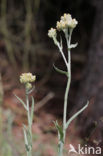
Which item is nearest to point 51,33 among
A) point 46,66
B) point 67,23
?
point 67,23

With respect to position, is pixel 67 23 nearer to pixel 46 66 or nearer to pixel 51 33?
pixel 51 33

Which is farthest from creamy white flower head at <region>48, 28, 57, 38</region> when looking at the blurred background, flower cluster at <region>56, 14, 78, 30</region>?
the blurred background

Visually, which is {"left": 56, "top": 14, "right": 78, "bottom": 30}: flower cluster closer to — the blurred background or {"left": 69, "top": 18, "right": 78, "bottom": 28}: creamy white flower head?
{"left": 69, "top": 18, "right": 78, "bottom": 28}: creamy white flower head

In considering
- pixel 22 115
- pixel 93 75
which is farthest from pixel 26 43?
pixel 93 75

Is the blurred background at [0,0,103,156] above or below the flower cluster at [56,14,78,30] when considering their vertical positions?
above

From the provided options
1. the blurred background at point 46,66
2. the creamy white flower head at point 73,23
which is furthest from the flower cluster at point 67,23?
the blurred background at point 46,66

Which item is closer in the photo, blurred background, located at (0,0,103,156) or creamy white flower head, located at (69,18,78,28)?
creamy white flower head, located at (69,18,78,28)

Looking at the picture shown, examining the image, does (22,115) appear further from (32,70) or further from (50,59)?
(50,59)

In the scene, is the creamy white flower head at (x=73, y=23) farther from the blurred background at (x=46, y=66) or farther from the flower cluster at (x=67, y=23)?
the blurred background at (x=46, y=66)
